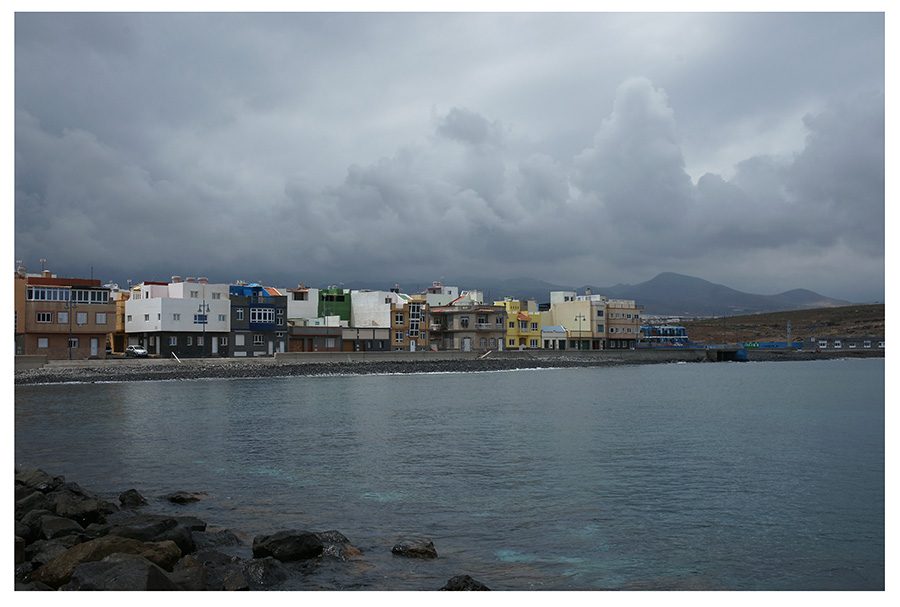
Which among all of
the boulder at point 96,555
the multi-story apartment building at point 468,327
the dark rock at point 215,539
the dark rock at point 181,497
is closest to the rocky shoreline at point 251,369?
the multi-story apartment building at point 468,327

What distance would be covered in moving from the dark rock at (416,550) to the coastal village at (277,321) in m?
68.8

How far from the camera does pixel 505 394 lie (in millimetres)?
54281

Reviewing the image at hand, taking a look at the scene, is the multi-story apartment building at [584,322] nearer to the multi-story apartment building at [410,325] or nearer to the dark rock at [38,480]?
the multi-story apartment building at [410,325]

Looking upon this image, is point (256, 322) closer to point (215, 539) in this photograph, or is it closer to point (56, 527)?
point (56, 527)

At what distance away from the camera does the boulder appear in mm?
10531

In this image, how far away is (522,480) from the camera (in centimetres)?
2105

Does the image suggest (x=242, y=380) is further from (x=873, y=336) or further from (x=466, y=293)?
(x=873, y=336)

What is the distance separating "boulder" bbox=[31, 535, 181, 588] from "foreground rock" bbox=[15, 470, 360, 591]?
0.05 feet

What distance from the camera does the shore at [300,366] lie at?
65625mm

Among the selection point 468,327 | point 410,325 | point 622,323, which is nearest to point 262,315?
point 410,325

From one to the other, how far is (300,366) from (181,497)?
214 ft

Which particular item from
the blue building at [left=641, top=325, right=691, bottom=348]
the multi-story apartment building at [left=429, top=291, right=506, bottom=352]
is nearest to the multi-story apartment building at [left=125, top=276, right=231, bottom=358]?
the multi-story apartment building at [left=429, top=291, right=506, bottom=352]

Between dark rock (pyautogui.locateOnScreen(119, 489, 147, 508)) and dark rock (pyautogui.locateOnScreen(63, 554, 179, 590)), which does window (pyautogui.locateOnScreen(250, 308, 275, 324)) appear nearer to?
dark rock (pyautogui.locateOnScreen(119, 489, 147, 508))

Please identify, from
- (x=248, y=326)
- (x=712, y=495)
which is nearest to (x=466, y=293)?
(x=248, y=326)
